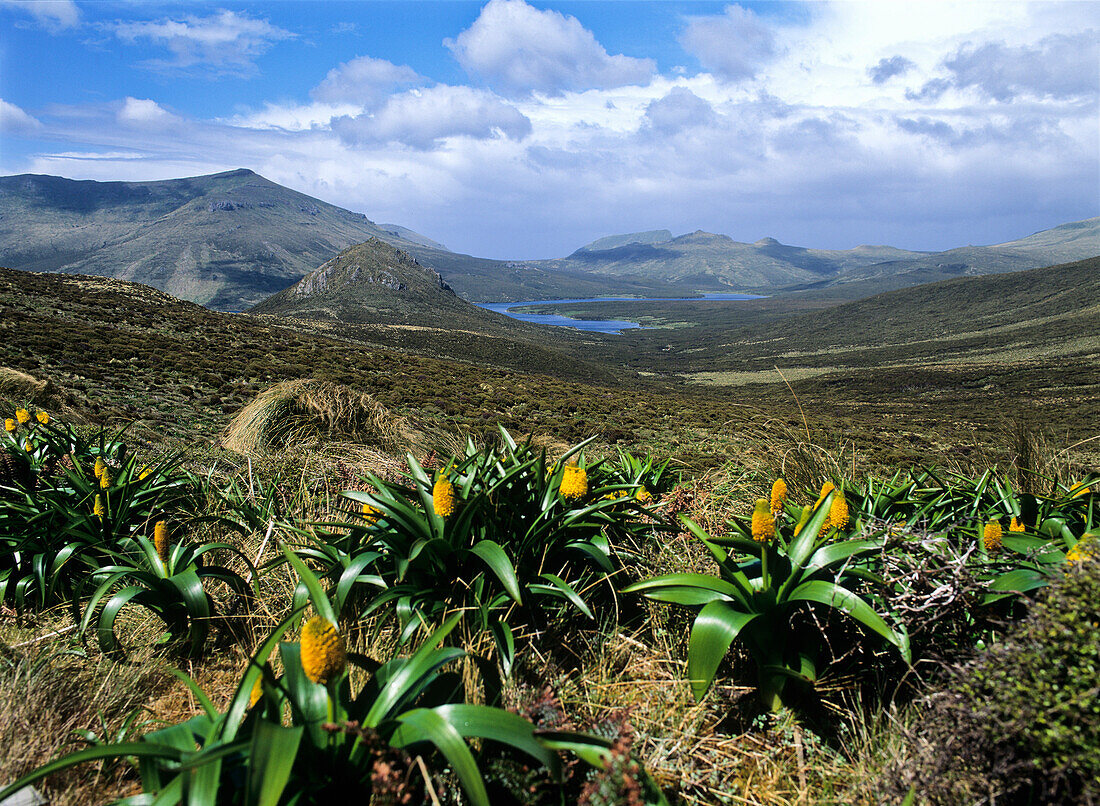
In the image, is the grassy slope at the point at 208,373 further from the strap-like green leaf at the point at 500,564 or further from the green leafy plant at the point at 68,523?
the strap-like green leaf at the point at 500,564

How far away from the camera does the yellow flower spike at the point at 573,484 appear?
8.40ft

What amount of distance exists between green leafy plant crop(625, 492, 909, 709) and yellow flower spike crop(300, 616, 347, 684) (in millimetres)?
1070

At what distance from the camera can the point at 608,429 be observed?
66.4 feet

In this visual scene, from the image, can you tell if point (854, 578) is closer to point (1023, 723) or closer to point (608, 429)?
point (1023, 723)

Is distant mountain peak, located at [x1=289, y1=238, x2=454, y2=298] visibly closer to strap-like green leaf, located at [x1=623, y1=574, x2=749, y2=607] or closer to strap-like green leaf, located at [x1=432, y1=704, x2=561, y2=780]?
strap-like green leaf, located at [x1=623, y1=574, x2=749, y2=607]

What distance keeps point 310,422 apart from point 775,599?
6263mm

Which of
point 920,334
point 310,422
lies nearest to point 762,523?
point 310,422

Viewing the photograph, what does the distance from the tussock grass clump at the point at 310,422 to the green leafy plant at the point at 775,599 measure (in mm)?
5032

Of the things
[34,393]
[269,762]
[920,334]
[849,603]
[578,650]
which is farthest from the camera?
[920,334]

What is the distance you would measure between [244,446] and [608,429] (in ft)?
48.1

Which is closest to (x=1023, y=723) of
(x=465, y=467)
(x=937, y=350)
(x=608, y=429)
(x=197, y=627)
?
(x=465, y=467)

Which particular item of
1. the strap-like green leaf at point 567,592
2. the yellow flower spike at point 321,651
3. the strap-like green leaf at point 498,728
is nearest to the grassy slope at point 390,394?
the strap-like green leaf at point 567,592

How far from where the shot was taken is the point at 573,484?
2574 millimetres

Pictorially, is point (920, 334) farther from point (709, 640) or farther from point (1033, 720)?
point (1033, 720)
